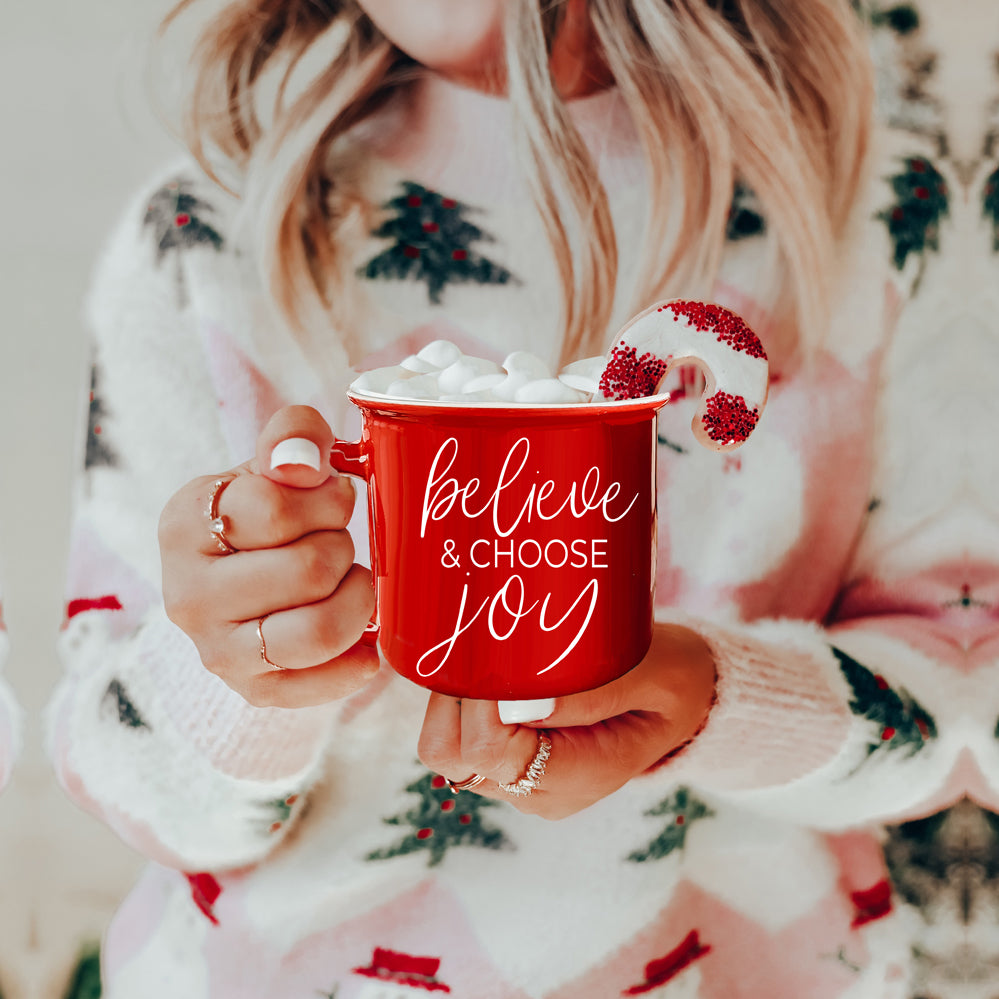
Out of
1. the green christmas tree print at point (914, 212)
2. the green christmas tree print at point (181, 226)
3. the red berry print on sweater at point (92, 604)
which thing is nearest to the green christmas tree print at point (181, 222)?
the green christmas tree print at point (181, 226)

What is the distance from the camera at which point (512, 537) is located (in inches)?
17.1

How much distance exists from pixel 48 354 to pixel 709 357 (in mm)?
755

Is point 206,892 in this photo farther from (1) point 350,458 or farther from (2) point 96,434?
(1) point 350,458

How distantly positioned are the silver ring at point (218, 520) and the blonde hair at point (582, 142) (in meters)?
0.37

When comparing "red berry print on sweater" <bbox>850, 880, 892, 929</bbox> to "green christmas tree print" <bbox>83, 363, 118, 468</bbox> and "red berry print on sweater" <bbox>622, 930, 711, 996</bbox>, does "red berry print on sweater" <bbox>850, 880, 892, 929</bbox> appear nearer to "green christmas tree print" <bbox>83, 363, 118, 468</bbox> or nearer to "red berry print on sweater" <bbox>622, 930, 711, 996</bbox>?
"red berry print on sweater" <bbox>622, 930, 711, 996</bbox>

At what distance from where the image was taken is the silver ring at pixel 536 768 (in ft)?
1.83

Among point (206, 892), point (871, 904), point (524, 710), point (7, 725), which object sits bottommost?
point (871, 904)

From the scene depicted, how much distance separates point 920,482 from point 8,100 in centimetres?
105

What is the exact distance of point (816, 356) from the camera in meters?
0.87

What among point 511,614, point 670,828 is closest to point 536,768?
point 511,614

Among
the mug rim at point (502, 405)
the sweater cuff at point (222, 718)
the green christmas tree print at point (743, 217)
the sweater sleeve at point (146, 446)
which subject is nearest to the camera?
the mug rim at point (502, 405)

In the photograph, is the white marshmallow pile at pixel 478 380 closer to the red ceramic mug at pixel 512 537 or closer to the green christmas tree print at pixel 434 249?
the red ceramic mug at pixel 512 537

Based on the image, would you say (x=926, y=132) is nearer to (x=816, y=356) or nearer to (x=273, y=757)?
(x=816, y=356)

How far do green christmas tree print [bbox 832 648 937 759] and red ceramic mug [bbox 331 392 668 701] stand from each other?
407 millimetres
